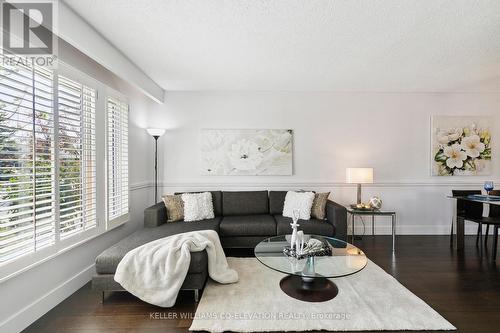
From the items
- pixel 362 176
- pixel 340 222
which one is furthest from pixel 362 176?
pixel 340 222

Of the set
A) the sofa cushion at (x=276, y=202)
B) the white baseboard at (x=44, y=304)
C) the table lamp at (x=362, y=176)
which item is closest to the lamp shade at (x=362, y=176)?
the table lamp at (x=362, y=176)

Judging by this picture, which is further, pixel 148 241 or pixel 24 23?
pixel 148 241

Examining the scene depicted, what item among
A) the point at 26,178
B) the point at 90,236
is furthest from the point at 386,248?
the point at 26,178

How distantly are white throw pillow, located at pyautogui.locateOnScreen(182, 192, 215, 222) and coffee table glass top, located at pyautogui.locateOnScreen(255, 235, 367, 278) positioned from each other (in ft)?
4.04

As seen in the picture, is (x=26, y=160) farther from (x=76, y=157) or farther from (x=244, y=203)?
(x=244, y=203)

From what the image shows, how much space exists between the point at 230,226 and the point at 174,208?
87 centimetres

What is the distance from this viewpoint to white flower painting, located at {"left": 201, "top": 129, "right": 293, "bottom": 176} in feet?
13.1

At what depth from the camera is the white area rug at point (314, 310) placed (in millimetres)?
1740

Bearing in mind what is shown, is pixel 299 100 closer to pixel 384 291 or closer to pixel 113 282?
pixel 384 291

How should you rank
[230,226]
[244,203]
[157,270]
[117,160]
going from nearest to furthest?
[157,270] → [117,160] → [230,226] → [244,203]

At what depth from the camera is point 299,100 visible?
405 cm

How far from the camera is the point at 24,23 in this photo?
1712mm

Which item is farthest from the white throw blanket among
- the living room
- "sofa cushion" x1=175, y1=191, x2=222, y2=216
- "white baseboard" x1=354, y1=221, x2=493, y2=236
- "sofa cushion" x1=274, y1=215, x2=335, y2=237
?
"white baseboard" x1=354, y1=221, x2=493, y2=236

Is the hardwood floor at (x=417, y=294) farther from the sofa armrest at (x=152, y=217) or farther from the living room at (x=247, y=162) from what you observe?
the sofa armrest at (x=152, y=217)
